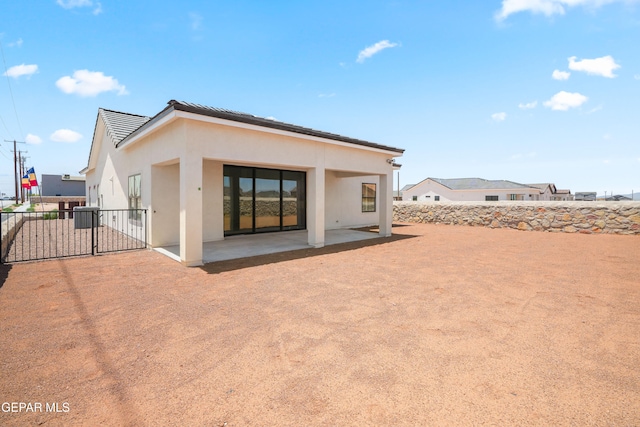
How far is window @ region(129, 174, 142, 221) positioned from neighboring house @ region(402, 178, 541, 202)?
3174 cm

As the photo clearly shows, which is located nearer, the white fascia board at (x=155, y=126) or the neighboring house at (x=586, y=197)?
the white fascia board at (x=155, y=126)

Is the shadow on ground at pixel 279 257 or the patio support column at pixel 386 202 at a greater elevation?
the patio support column at pixel 386 202

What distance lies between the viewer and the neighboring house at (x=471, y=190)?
37.7m

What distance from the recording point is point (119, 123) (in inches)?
494

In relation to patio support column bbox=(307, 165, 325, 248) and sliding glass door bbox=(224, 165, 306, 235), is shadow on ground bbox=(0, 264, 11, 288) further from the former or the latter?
patio support column bbox=(307, 165, 325, 248)

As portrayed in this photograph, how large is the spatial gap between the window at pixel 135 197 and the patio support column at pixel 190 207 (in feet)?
11.6

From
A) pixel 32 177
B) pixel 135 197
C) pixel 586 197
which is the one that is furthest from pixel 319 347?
pixel 586 197

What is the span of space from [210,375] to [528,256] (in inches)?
349

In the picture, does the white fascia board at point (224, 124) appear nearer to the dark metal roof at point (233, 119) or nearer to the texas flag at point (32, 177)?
the dark metal roof at point (233, 119)

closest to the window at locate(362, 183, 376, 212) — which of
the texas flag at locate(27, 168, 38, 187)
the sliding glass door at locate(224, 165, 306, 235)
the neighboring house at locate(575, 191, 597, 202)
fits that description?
the sliding glass door at locate(224, 165, 306, 235)

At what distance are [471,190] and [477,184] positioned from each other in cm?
196

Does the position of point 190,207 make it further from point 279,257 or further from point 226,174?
point 226,174

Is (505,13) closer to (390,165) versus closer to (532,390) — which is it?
(390,165)

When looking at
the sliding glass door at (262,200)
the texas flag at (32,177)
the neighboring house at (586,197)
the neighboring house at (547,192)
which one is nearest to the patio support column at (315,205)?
the sliding glass door at (262,200)
